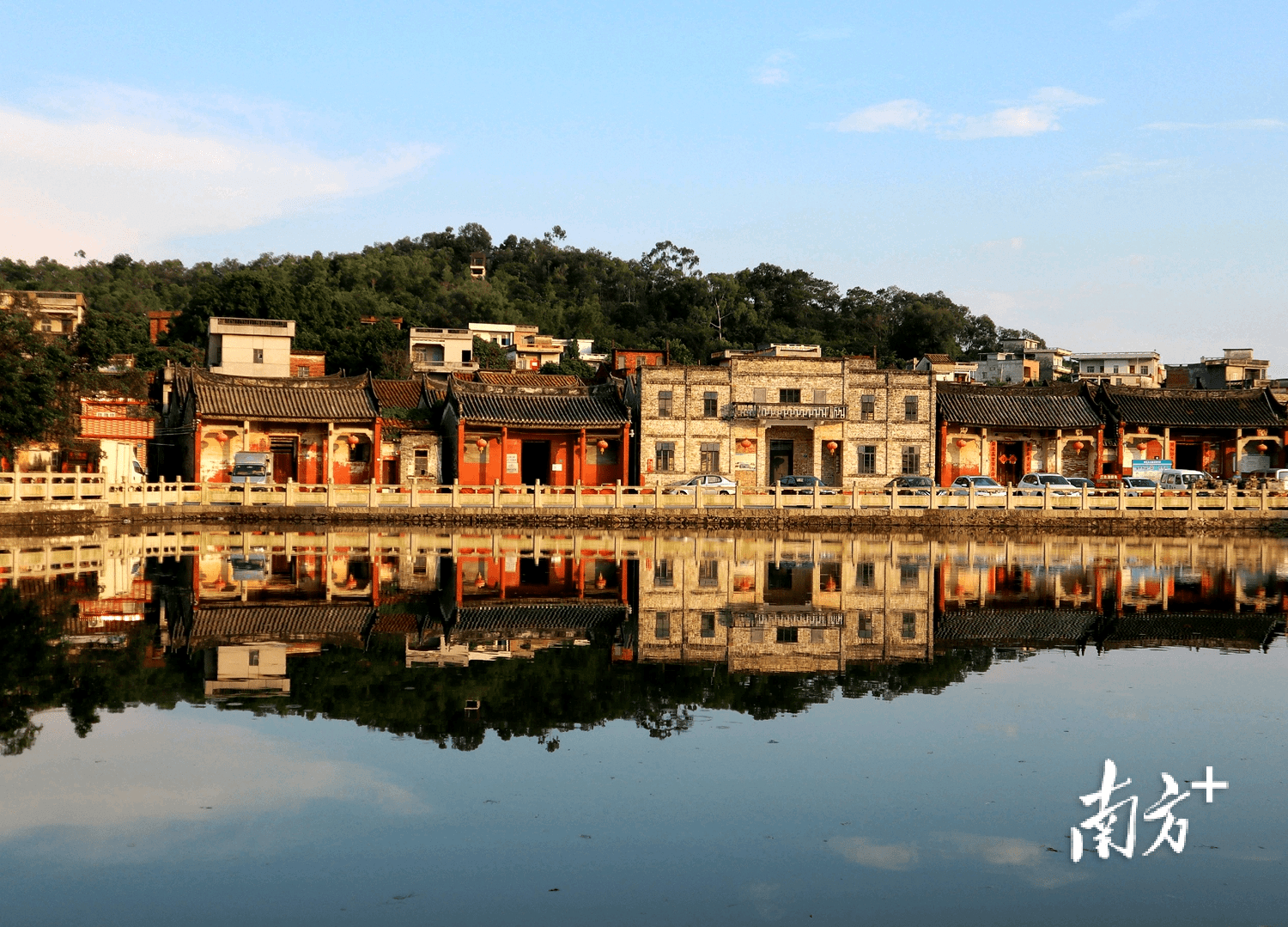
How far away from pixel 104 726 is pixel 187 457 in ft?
135

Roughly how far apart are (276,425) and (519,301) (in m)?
68.7

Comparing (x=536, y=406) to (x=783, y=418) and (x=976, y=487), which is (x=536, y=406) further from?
(x=976, y=487)

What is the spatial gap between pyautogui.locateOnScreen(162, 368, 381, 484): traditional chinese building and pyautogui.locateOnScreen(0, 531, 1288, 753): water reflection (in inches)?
552

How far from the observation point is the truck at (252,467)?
50.2 metres

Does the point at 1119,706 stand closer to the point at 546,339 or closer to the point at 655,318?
the point at 546,339

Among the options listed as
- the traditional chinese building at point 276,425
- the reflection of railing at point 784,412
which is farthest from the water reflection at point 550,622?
the reflection of railing at point 784,412

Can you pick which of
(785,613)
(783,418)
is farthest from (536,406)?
(785,613)

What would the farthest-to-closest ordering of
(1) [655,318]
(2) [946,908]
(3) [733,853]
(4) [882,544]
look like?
(1) [655,318], (4) [882,544], (3) [733,853], (2) [946,908]

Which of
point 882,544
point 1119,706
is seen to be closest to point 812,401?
point 882,544

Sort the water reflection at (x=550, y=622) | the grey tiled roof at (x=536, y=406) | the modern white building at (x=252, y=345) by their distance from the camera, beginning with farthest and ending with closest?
the modern white building at (x=252, y=345), the grey tiled roof at (x=536, y=406), the water reflection at (x=550, y=622)

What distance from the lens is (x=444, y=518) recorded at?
4472 centimetres

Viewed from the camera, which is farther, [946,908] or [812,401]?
[812,401]

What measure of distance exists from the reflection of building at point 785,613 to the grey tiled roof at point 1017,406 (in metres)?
23.9
